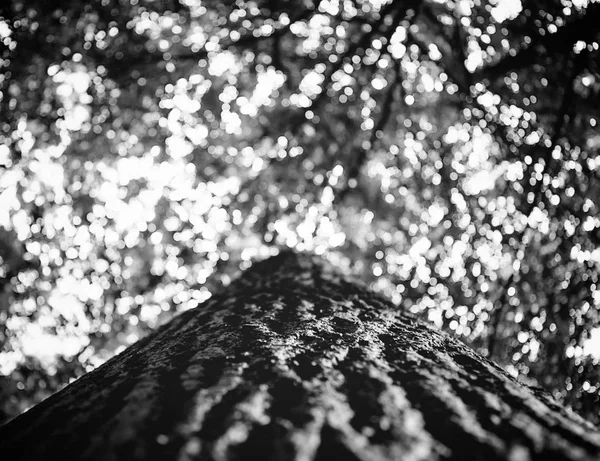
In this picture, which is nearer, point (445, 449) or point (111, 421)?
point (445, 449)

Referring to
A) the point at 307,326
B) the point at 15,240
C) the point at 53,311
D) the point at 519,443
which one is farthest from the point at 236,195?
the point at 519,443

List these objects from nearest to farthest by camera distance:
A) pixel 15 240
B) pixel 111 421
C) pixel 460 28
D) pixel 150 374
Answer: pixel 111 421 < pixel 150 374 < pixel 460 28 < pixel 15 240

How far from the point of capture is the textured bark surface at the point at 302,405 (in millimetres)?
921

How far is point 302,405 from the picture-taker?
1062mm

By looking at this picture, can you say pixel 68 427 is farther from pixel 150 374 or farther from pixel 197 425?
pixel 197 425

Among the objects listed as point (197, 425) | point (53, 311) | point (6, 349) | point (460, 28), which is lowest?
point (6, 349)

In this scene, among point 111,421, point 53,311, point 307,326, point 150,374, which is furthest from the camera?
point 53,311

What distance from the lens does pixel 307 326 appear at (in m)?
1.66

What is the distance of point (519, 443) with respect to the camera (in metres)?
0.96

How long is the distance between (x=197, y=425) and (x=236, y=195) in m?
4.36

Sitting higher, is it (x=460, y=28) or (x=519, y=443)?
(x=460, y=28)

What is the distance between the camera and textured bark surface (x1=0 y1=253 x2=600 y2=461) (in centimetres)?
92

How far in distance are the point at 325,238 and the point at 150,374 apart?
452 cm

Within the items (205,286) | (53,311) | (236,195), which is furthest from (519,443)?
(53,311)
